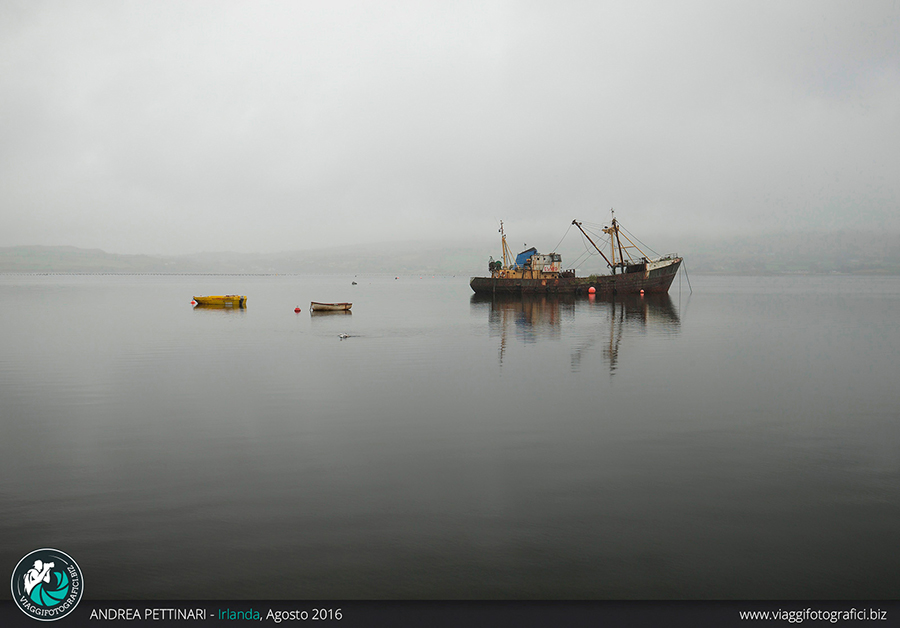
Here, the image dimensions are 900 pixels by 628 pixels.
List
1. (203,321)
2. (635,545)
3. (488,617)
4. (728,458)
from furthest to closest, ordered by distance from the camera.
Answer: (203,321)
(728,458)
(635,545)
(488,617)

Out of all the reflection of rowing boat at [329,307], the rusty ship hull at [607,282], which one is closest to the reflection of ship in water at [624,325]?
the rusty ship hull at [607,282]

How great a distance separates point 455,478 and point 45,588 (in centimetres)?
806

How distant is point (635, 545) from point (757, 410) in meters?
14.1

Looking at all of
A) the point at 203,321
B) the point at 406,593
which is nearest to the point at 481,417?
the point at 406,593

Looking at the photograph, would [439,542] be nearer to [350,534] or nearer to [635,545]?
[350,534]

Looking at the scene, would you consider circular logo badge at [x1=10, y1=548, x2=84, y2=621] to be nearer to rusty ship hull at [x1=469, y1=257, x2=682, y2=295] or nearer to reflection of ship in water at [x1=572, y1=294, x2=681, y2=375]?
reflection of ship in water at [x1=572, y1=294, x2=681, y2=375]

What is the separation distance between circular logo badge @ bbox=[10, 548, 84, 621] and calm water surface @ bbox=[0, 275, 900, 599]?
0.75 m

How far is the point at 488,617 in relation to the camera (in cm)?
827

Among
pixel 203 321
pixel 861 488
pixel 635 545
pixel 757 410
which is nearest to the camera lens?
pixel 635 545

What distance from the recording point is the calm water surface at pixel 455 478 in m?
9.33

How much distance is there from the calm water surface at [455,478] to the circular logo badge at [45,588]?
75 centimetres

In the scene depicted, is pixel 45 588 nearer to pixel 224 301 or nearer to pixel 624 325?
pixel 624 325

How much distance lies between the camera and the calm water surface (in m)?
9.33

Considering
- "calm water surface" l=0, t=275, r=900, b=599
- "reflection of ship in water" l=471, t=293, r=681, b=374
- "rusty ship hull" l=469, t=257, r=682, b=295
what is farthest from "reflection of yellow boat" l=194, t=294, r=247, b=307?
"calm water surface" l=0, t=275, r=900, b=599
